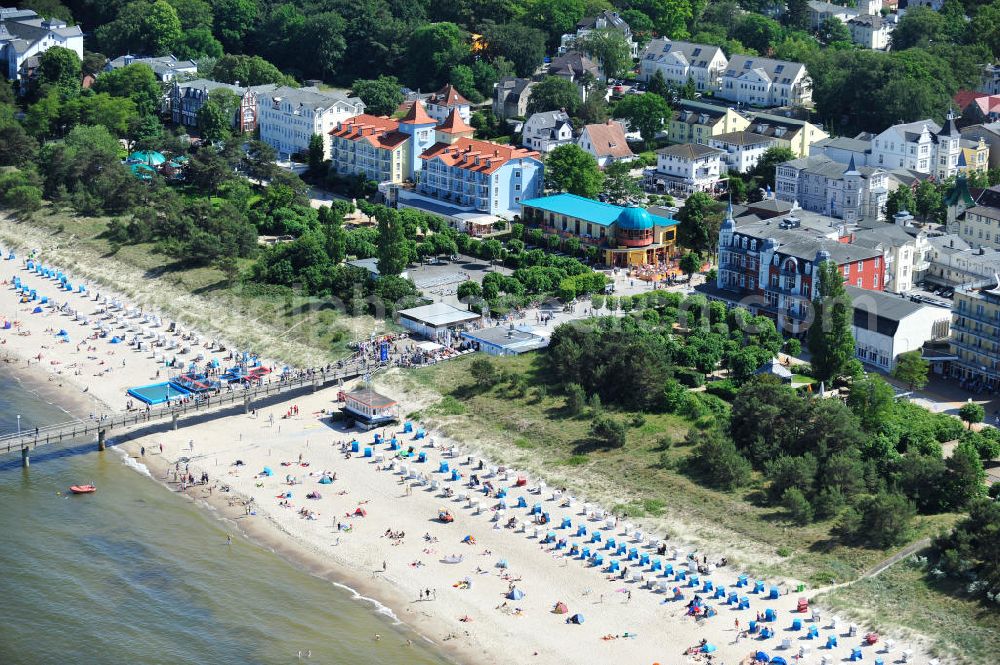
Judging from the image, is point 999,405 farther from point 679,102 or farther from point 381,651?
point 679,102

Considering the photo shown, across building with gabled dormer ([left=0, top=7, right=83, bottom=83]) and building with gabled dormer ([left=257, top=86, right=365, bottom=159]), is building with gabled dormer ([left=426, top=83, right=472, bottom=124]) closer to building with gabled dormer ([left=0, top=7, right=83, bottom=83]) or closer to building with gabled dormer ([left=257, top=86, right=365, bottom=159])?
building with gabled dormer ([left=257, top=86, right=365, bottom=159])

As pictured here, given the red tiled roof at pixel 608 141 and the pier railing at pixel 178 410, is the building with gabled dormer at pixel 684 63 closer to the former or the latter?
the red tiled roof at pixel 608 141

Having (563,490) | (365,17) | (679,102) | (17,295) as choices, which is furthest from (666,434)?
(365,17)

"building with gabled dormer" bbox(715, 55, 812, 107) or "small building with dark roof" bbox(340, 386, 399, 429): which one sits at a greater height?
"building with gabled dormer" bbox(715, 55, 812, 107)

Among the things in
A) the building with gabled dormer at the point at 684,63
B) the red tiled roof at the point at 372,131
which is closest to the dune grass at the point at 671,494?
the red tiled roof at the point at 372,131

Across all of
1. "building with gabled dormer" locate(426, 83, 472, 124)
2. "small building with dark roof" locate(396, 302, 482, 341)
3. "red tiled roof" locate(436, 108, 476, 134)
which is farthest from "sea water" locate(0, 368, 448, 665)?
"building with gabled dormer" locate(426, 83, 472, 124)
